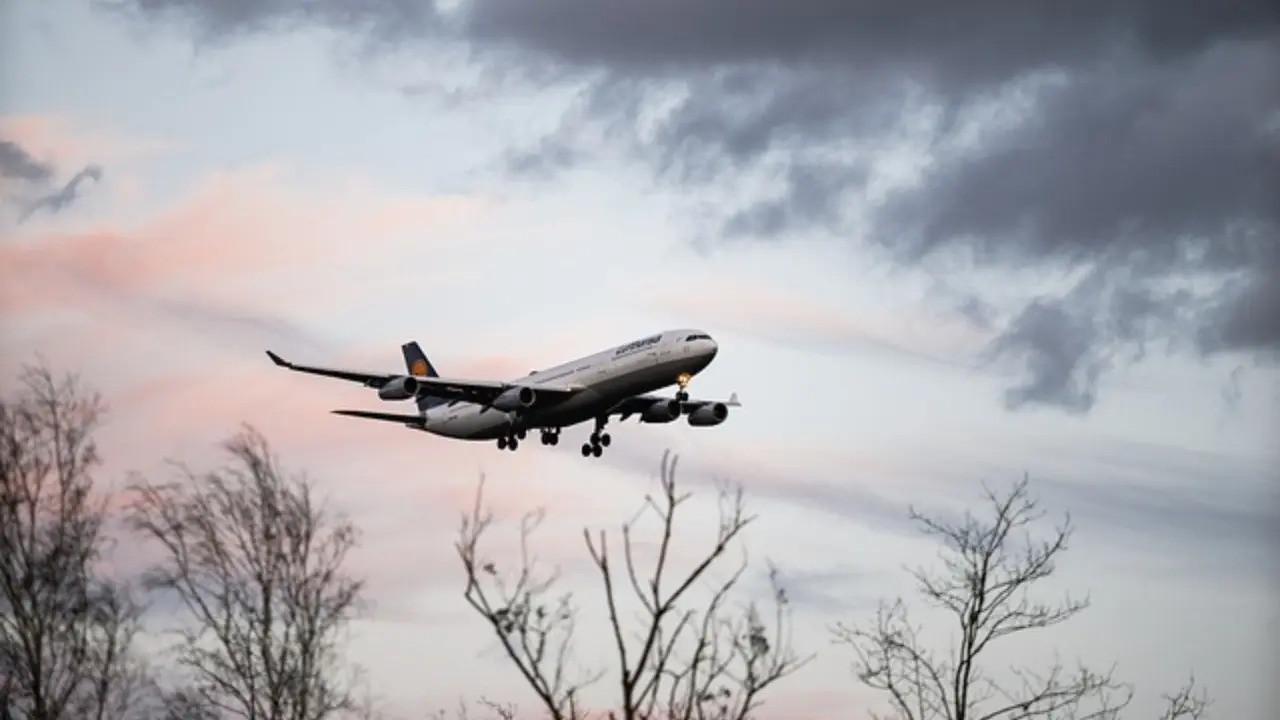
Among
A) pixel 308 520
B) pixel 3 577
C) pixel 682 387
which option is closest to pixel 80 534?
pixel 3 577

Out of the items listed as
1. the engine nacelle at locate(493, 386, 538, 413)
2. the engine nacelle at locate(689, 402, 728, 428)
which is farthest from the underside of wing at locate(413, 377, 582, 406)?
the engine nacelle at locate(689, 402, 728, 428)

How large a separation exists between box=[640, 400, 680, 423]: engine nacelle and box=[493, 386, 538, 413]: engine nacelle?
7.65 m

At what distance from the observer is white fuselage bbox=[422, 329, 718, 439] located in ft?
253

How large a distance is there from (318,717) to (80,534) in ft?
29.1

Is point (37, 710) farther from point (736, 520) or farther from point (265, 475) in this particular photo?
point (736, 520)

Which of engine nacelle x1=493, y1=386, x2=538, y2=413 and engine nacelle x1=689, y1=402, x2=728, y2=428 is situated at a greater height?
engine nacelle x1=689, y1=402, x2=728, y2=428

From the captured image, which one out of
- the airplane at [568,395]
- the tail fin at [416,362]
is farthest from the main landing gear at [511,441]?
the tail fin at [416,362]

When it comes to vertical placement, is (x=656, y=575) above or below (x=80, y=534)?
below

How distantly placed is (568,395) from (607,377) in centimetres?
212

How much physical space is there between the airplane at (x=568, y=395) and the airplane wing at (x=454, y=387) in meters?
0.04

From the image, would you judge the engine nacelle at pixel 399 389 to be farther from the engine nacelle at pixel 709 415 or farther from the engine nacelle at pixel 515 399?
the engine nacelle at pixel 709 415

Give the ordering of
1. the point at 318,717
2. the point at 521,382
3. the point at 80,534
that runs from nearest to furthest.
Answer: the point at 318,717 < the point at 80,534 < the point at 521,382

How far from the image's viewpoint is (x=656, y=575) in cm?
1608

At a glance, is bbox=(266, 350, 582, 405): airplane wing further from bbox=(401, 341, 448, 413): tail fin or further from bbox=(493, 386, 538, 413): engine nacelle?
bbox=(401, 341, 448, 413): tail fin
